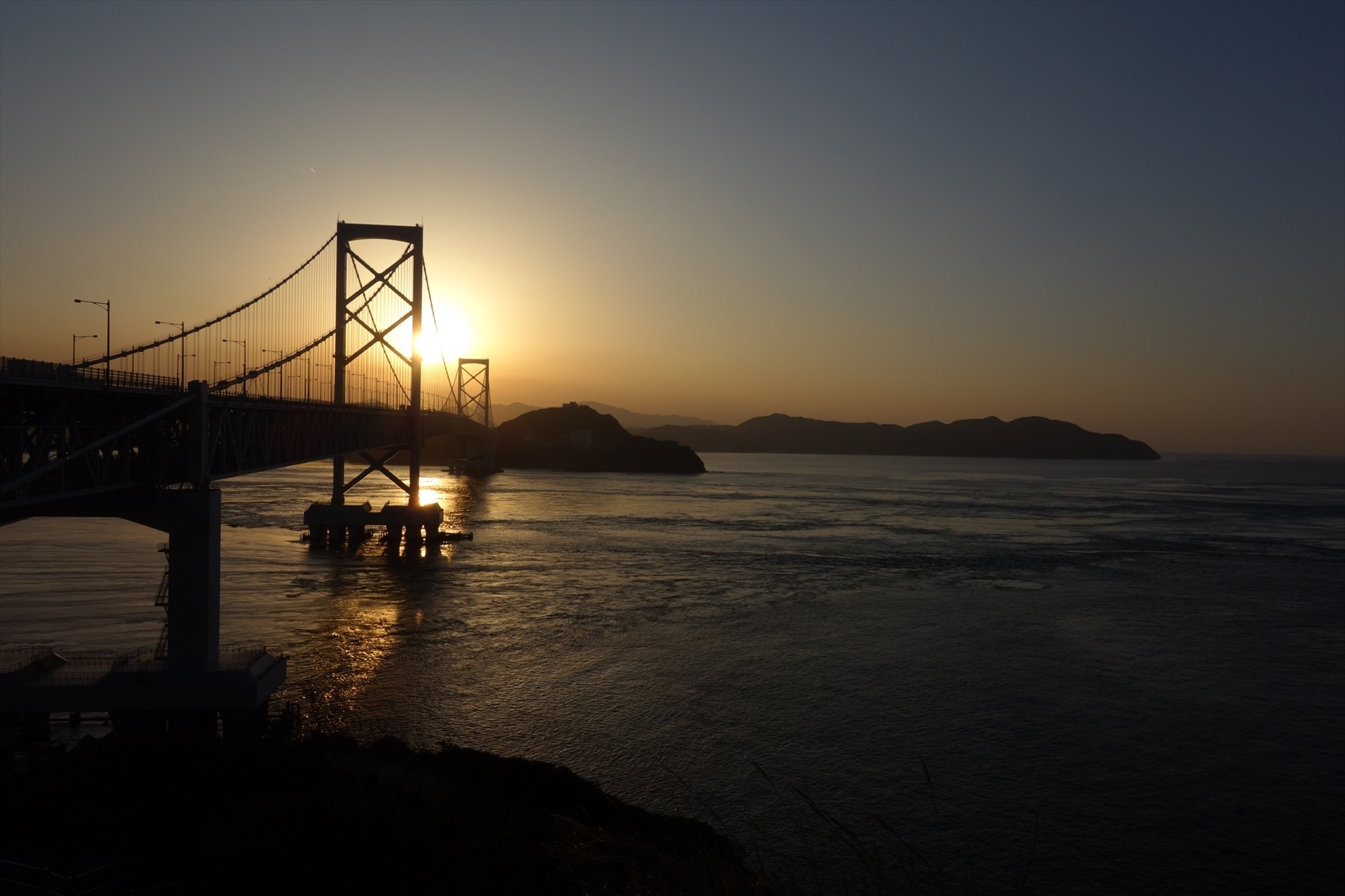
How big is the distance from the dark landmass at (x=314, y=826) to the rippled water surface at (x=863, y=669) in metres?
2.40

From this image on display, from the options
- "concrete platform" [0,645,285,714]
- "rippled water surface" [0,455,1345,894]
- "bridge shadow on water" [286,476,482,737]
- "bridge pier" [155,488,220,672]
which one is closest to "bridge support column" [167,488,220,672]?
"bridge pier" [155,488,220,672]

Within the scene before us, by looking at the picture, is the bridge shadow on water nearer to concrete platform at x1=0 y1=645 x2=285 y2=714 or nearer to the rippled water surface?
the rippled water surface

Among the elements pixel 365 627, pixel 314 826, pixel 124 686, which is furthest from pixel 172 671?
pixel 365 627

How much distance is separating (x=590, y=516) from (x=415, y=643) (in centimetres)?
4634

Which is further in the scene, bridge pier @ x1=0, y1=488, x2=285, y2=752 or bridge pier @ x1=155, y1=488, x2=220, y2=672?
bridge pier @ x1=155, y1=488, x2=220, y2=672

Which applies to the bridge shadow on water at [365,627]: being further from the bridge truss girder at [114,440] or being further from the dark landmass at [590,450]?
the dark landmass at [590,450]

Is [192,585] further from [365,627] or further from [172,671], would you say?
[365,627]

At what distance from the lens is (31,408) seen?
15094mm

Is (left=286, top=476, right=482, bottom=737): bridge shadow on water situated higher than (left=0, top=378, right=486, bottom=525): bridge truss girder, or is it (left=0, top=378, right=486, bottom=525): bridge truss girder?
(left=0, top=378, right=486, bottom=525): bridge truss girder

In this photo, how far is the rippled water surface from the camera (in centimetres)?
1564

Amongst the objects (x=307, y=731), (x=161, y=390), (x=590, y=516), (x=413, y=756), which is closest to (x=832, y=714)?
(x=413, y=756)

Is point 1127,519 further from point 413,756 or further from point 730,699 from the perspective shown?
point 413,756

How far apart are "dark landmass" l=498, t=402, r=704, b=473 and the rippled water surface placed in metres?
101

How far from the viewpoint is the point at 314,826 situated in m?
11.4
